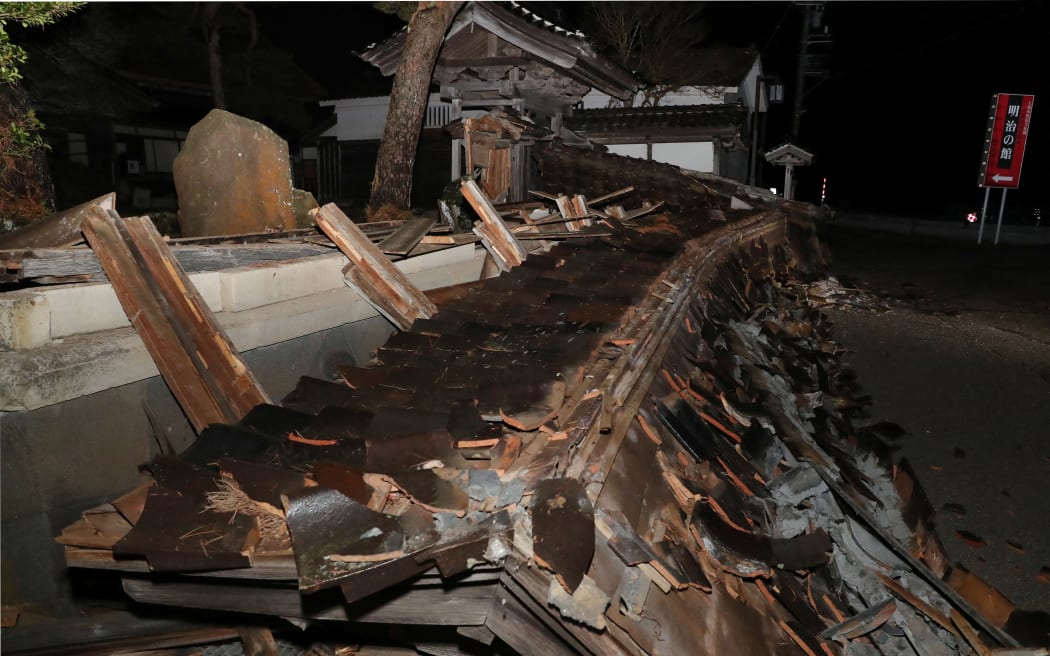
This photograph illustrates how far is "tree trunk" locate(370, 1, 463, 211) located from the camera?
10.7m

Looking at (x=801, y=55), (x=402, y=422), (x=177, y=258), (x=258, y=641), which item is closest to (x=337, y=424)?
(x=402, y=422)

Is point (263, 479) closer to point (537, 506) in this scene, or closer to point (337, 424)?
point (337, 424)

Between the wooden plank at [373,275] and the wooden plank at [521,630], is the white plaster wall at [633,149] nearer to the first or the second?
the wooden plank at [373,275]

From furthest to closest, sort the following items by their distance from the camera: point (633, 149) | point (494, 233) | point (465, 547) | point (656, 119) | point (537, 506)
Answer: point (633, 149) → point (656, 119) → point (494, 233) → point (537, 506) → point (465, 547)

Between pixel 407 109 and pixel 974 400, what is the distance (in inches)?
366

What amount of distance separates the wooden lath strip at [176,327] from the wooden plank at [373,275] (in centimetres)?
128

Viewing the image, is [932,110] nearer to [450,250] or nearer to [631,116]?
[631,116]

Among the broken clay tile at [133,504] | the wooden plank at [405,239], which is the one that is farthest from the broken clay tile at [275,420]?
the wooden plank at [405,239]

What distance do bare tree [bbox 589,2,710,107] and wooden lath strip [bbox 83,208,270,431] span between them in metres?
22.9

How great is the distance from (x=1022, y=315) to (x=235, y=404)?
13.7m

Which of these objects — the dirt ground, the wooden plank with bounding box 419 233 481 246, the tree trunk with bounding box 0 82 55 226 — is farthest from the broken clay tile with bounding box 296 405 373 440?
the tree trunk with bounding box 0 82 55 226

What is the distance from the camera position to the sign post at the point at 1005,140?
22.5 meters

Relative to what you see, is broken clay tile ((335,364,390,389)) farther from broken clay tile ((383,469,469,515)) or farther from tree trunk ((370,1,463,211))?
tree trunk ((370,1,463,211))

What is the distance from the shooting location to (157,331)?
11.4 ft
